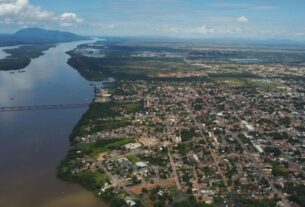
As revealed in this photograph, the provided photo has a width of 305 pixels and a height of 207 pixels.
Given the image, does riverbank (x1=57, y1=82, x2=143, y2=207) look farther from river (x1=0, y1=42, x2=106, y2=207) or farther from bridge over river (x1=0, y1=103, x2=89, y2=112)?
bridge over river (x1=0, y1=103, x2=89, y2=112)

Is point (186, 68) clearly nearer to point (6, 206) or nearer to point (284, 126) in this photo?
point (284, 126)

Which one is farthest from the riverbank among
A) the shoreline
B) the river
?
the river

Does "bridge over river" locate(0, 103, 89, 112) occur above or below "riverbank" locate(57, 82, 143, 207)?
below

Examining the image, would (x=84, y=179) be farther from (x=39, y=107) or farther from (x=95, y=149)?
(x=39, y=107)

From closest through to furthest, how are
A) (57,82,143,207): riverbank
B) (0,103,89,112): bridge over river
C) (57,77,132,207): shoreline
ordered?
1. (57,77,132,207): shoreline
2. (57,82,143,207): riverbank
3. (0,103,89,112): bridge over river

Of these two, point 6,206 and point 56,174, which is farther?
point 56,174

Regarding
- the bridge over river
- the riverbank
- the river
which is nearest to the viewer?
the river

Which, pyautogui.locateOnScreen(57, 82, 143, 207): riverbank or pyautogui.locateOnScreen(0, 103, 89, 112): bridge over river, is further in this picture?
pyautogui.locateOnScreen(0, 103, 89, 112): bridge over river

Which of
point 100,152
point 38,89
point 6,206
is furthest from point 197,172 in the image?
point 38,89
